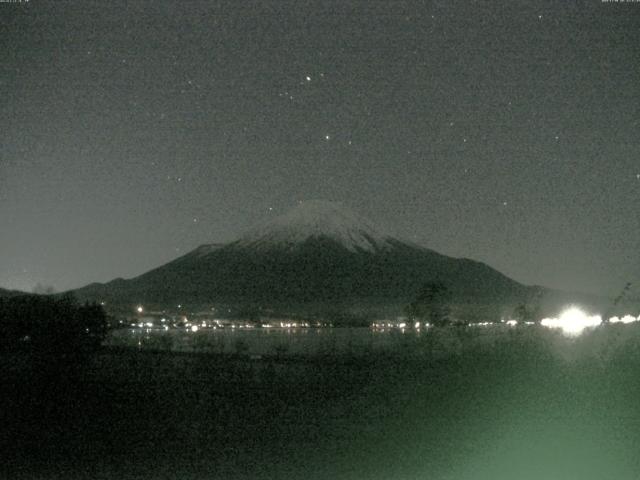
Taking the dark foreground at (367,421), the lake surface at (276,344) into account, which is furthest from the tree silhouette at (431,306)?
the dark foreground at (367,421)

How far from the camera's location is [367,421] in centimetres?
1479

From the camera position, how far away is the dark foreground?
37.2 feet

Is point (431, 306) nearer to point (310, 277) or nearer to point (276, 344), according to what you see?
point (276, 344)

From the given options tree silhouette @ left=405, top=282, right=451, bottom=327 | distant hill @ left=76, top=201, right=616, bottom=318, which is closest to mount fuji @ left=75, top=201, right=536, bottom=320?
Answer: distant hill @ left=76, top=201, right=616, bottom=318

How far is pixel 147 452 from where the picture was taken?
1248 cm

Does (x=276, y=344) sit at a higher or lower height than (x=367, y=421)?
higher

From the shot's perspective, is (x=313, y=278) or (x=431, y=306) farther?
(x=313, y=278)

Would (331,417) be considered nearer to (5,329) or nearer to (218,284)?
(5,329)

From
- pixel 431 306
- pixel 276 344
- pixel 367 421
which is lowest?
pixel 367 421

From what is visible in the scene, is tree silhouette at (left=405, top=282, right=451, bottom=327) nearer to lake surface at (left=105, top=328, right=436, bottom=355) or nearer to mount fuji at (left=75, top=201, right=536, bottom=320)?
lake surface at (left=105, top=328, right=436, bottom=355)

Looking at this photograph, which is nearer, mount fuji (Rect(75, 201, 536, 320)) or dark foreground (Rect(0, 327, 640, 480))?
dark foreground (Rect(0, 327, 640, 480))

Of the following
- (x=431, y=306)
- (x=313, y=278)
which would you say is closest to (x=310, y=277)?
(x=313, y=278)

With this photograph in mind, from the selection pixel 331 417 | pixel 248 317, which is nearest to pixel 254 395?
pixel 331 417

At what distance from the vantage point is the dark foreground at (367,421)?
37.2 feet
